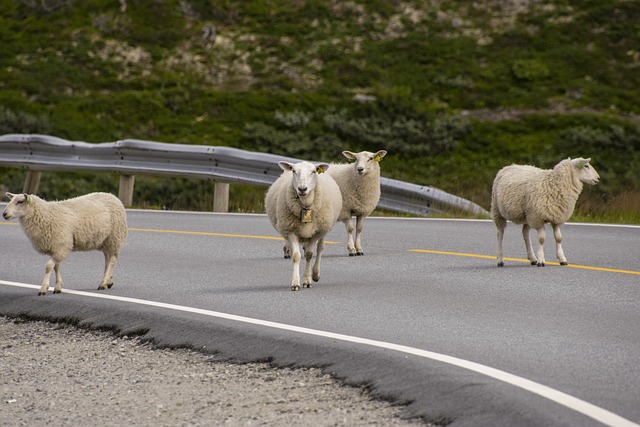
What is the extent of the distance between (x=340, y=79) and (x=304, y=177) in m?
30.0

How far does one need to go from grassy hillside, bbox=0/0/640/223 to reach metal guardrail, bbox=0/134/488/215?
630cm

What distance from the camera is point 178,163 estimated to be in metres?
19.4

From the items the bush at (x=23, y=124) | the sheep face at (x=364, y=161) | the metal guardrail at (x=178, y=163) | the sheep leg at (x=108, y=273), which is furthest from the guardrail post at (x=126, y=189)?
the bush at (x=23, y=124)

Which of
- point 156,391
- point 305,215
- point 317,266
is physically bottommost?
point 156,391

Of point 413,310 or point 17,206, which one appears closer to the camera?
point 413,310

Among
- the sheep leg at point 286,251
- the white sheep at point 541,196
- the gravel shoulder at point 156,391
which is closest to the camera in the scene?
the gravel shoulder at point 156,391

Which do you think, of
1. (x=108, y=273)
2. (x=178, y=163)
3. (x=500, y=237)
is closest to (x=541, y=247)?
(x=500, y=237)

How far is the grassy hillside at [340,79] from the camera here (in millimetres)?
33844

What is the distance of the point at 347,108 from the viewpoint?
36969 mm

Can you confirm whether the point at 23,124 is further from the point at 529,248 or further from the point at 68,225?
the point at 529,248

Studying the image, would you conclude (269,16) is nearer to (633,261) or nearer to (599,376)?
(633,261)

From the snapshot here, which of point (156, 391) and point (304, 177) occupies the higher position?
point (304, 177)

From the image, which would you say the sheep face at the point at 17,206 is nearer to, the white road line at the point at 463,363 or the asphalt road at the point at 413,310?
the asphalt road at the point at 413,310

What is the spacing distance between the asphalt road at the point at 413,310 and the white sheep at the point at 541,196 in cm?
39
